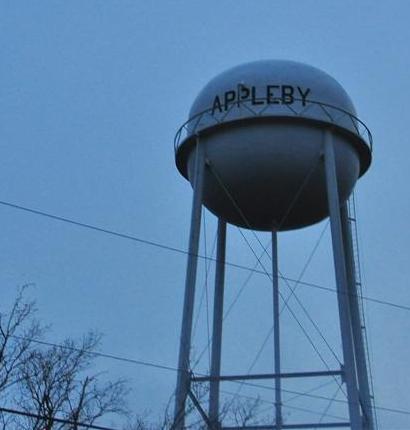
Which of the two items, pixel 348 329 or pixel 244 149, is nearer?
pixel 348 329

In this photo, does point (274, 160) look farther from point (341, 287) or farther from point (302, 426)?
point (302, 426)

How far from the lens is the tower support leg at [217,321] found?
16344 millimetres

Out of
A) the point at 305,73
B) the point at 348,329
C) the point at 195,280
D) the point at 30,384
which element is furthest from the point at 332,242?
the point at 30,384

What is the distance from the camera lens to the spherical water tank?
51.2 ft

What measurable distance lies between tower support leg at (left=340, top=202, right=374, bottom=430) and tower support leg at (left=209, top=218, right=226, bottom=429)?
2.88m

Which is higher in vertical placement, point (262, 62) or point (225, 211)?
point (262, 62)

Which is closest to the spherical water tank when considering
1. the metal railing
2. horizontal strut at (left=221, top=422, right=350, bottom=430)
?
the metal railing

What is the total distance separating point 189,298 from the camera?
595 inches

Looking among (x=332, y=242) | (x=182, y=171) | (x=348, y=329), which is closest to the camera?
(x=348, y=329)

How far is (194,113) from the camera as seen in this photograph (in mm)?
16875

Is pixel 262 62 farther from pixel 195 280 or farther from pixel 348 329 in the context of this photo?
pixel 348 329

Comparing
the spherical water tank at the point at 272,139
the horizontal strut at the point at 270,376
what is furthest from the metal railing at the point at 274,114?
the horizontal strut at the point at 270,376

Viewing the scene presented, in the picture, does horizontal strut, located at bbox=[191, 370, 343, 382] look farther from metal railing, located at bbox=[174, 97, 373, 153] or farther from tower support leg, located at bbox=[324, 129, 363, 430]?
metal railing, located at bbox=[174, 97, 373, 153]

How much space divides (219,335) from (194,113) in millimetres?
5071
